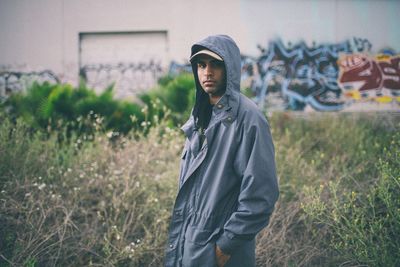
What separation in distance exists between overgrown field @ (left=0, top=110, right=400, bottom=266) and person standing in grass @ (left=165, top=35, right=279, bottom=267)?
1.47m

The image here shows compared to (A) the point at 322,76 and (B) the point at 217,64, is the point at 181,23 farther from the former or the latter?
(B) the point at 217,64

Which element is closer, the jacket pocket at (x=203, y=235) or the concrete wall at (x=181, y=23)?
the jacket pocket at (x=203, y=235)

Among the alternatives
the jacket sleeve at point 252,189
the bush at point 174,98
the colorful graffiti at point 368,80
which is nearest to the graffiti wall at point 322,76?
the colorful graffiti at point 368,80

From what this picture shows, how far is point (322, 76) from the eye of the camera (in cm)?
1076

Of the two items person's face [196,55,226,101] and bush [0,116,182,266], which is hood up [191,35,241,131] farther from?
bush [0,116,182,266]

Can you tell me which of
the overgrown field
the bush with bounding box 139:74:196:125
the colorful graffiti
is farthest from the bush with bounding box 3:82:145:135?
the colorful graffiti

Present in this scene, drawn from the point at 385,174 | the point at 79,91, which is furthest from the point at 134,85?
the point at 385,174

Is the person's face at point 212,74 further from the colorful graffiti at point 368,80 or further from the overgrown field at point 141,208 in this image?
the colorful graffiti at point 368,80

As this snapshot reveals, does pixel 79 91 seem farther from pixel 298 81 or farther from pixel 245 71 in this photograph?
pixel 298 81

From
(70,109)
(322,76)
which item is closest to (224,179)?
(70,109)

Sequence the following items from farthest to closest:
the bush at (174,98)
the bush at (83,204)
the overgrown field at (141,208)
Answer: the bush at (174,98), the bush at (83,204), the overgrown field at (141,208)

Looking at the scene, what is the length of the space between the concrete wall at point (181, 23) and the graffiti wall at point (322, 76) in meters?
0.28

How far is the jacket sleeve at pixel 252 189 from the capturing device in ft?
7.00

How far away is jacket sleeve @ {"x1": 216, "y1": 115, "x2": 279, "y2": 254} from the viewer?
213 cm
